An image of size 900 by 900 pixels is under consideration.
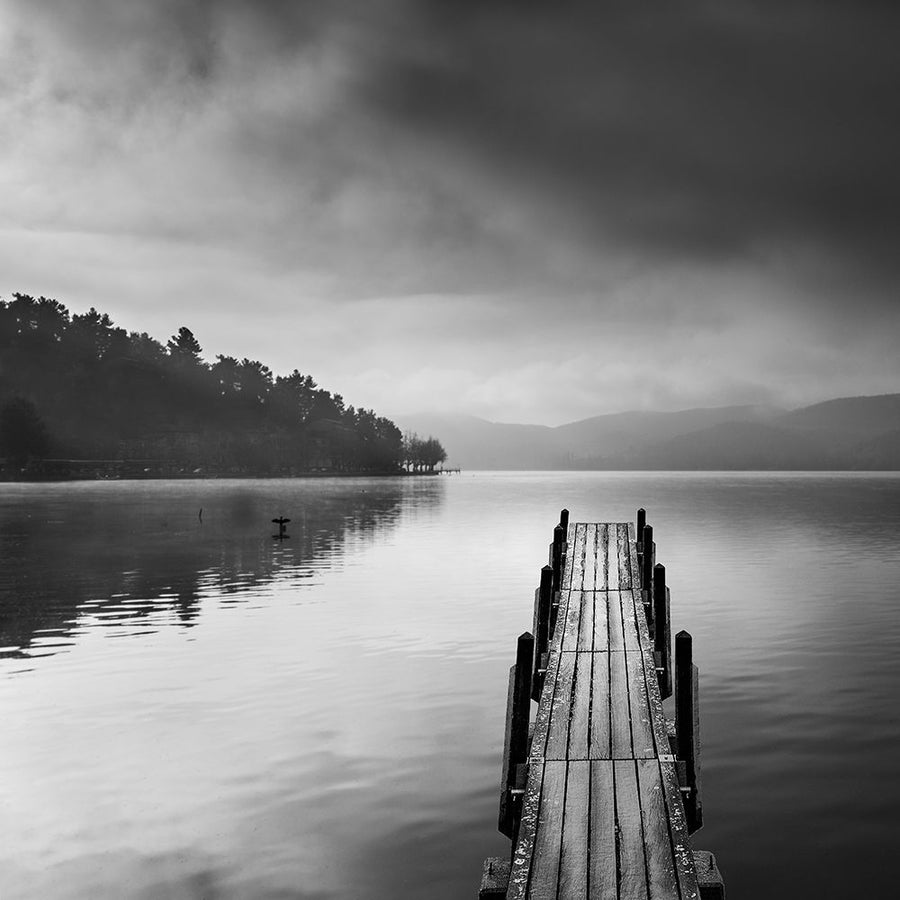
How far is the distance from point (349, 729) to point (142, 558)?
111 ft

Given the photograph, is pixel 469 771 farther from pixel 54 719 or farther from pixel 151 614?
pixel 151 614

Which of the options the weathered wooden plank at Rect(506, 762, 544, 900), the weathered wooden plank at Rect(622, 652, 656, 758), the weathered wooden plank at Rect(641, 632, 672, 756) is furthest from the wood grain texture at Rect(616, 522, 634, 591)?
the weathered wooden plank at Rect(506, 762, 544, 900)

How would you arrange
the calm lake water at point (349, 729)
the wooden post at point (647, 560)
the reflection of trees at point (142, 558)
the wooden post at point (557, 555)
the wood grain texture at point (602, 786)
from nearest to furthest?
the wood grain texture at point (602, 786), the calm lake water at point (349, 729), the wooden post at point (557, 555), the wooden post at point (647, 560), the reflection of trees at point (142, 558)

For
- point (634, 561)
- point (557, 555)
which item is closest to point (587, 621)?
point (557, 555)

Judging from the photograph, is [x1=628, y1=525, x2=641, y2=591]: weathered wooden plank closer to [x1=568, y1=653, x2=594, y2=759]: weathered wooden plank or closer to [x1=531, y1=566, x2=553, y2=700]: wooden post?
[x1=531, y1=566, x2=553, y2=700]: wooden post

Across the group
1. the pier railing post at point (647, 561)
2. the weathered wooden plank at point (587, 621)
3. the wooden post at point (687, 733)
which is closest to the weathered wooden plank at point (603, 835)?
the wooden post at point (687, 733)

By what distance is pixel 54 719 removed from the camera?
17.0 m

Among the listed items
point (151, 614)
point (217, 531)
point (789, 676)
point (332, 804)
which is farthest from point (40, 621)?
point (217, 531)

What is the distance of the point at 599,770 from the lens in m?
9.70

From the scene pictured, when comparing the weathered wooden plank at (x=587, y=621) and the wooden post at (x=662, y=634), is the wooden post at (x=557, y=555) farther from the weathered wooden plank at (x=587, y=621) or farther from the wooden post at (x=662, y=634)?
the wooden post at (x=662, y=634)

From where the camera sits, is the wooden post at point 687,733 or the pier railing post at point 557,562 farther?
the pier railing post at point 557,562

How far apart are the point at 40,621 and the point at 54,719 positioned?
12.3 metres

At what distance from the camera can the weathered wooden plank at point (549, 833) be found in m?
7.66

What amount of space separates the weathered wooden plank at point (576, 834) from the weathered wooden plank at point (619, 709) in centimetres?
55
